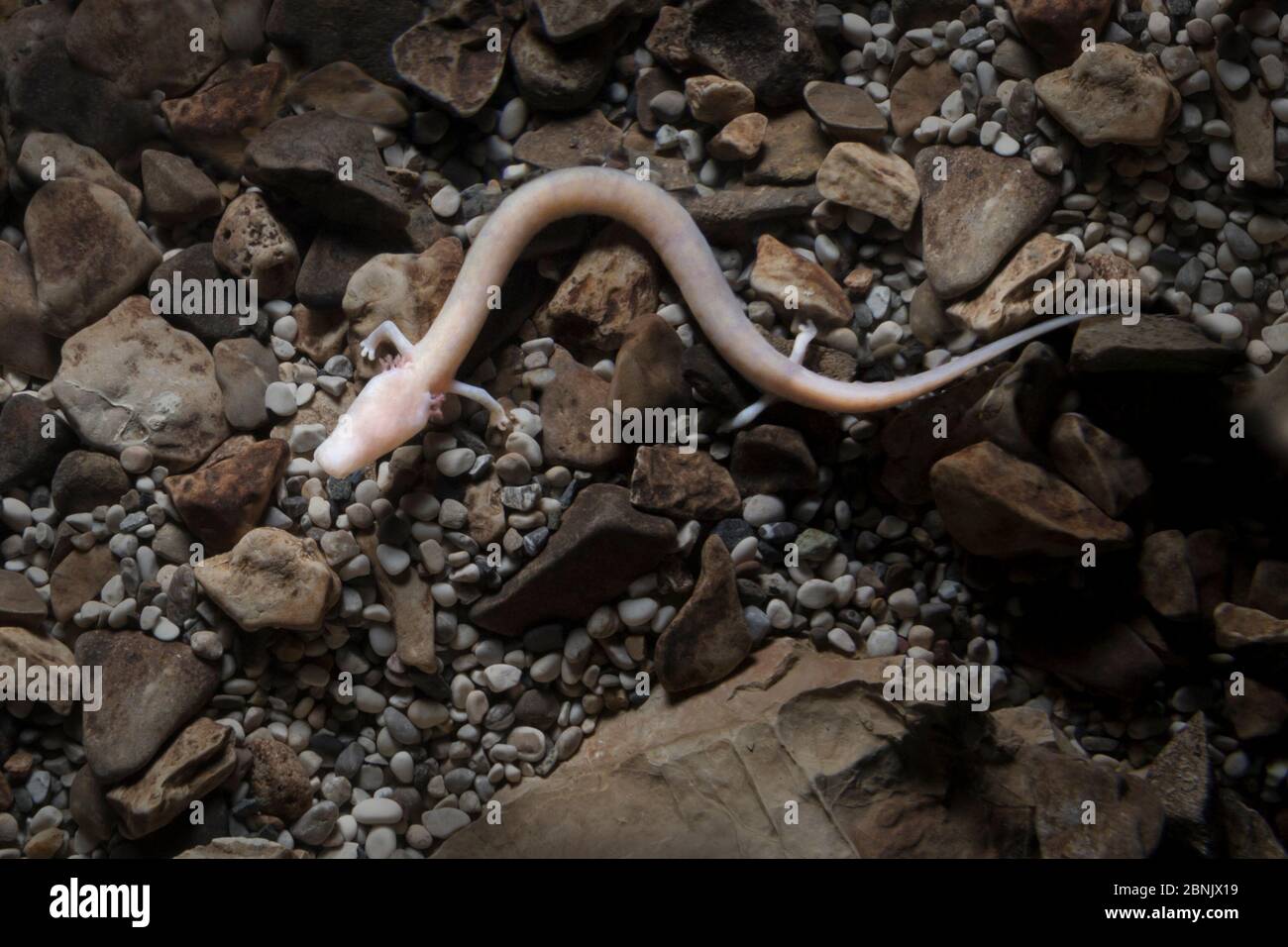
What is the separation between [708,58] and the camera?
9.67 feet

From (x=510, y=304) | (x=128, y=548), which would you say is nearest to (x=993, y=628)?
(x=510, y=304)

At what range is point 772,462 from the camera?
271cm

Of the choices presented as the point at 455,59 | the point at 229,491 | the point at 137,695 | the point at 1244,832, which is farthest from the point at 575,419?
the point at 1244,832

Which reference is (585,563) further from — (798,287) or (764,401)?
(798,287)

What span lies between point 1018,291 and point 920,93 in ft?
2.79

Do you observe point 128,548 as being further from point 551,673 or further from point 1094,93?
point 1094,93

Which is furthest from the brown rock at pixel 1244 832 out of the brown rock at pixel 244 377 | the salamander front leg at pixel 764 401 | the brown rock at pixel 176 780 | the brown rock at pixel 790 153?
the brown rock at pixel 244 377

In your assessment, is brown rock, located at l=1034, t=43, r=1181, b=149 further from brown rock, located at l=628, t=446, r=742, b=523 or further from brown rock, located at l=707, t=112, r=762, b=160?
brown rock, located at l=628, t=446, r=742, b=523

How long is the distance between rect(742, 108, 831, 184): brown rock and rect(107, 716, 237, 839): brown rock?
2.56 metres

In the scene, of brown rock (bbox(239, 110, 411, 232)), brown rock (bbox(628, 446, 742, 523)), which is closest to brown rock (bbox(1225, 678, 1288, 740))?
brown rock (bbox(628, 446, 742, 523))

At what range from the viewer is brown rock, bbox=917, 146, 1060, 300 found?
2689 mm

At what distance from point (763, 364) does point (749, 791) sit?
4.25 feet

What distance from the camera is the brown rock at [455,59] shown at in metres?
2.91
